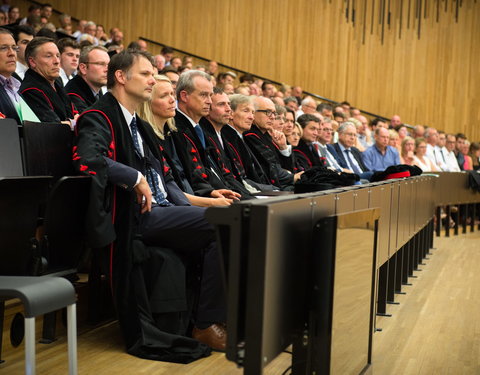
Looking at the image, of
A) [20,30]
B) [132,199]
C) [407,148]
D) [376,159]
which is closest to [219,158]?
[132,199]

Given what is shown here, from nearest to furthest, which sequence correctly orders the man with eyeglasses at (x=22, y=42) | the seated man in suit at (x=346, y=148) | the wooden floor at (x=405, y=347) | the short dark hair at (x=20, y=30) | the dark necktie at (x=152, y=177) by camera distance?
the wooden floor at (x=405, y=347) < the dark necktie at (x=152, y=177) < the man with eyeglasses at (x=22, y=42) < the short dark hair at (x=20, y=30) < the seated man in suit at (x=346, y=148)

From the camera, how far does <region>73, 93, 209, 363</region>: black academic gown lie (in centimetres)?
292

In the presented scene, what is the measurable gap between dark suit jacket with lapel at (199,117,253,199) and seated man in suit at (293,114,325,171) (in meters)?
1.95

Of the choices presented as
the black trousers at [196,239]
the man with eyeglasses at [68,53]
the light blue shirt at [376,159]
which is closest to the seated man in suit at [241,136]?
the man with eyeglasses at [68,53]

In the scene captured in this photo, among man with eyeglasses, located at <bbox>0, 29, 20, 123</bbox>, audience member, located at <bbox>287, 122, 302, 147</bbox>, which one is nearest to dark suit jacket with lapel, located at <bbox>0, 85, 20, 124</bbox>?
man with eyeglasses, located at <bbox>0, 29, 20, 123</bbox>

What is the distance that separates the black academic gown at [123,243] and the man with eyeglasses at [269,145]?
7.96ft

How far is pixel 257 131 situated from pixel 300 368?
347cm

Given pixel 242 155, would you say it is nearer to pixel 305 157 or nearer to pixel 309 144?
pixel 305 157

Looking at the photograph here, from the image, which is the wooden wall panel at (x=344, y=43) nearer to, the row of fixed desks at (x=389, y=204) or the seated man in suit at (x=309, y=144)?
the seated man in suit at (x=309, y=144)

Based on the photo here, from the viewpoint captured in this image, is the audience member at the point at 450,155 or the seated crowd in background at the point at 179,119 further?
the audience member at the point at 450,155

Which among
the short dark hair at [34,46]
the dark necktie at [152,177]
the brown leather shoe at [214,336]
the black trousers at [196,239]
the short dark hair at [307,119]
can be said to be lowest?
the brown leather shoe at [214,336]

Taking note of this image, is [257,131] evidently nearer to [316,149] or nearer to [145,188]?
[316,149]

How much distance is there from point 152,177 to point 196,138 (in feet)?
2.53

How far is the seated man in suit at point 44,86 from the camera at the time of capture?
424 cm
